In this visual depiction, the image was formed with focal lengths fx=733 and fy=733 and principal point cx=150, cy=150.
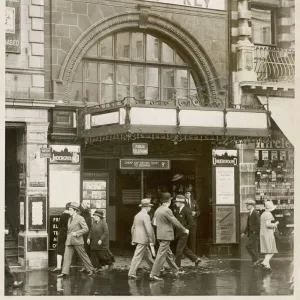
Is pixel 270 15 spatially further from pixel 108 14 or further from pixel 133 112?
pixel 133 112

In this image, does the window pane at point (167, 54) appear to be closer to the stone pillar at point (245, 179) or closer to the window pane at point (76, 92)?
the window pane at point (76, 92)

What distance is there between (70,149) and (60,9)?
10.6 feet

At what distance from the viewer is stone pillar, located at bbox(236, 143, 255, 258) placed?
18.6 meters

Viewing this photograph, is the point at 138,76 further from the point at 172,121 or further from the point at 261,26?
the point at 261,26

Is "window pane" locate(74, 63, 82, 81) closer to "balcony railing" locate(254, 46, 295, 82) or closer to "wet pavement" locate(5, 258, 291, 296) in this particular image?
"wet pavement" locate(5, 258, 291, 296)

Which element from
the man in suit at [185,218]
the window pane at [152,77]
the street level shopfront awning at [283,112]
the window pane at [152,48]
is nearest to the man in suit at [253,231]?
the man in suit at [185,218]

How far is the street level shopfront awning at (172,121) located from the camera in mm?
15617

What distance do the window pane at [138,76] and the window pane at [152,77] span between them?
0.16 meters

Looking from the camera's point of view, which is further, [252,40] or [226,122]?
[252,40]

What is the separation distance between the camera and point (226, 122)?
1677cm

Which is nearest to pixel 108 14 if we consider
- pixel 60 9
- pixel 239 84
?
pixel 60 9

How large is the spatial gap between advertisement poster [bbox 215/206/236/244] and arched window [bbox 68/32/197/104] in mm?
3028

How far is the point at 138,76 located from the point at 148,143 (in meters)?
1.68

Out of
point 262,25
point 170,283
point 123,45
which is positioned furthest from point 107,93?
point 170,283
